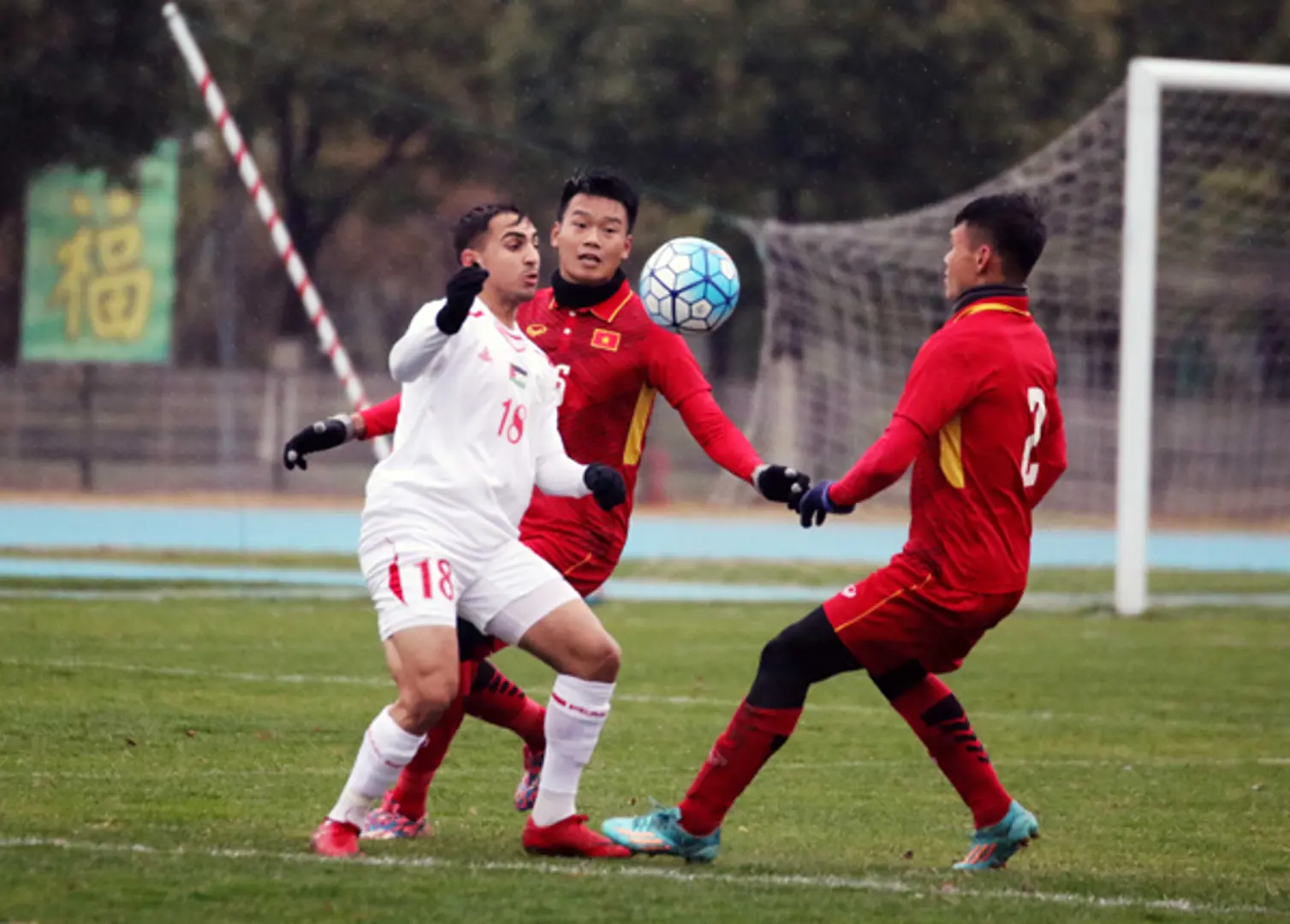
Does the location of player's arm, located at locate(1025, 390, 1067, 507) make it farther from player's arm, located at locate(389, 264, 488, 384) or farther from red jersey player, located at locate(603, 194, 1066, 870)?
player's arm, located at locate(389, 264, 488, 384)

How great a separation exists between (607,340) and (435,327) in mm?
1276

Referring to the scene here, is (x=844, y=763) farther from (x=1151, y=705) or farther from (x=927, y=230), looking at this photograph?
(x=927, y=230)

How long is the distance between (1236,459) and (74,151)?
17.4 m

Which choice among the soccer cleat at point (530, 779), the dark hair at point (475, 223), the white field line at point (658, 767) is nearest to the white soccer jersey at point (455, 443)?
the dark hair at point (475, 223)

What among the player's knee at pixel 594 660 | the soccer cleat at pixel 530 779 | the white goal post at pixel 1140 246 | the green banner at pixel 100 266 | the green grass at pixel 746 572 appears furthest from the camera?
the green banner at pixel 100 266

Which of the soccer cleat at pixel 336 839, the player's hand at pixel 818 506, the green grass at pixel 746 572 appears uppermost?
the player's hand at pixel 818 506

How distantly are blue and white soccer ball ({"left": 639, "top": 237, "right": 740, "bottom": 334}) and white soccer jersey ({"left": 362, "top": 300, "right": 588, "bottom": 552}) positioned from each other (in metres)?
1.11

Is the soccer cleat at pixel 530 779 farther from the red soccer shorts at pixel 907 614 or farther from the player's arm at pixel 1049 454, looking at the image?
the player's arm at pixel 1049 454

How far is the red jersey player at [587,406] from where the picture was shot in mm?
7293

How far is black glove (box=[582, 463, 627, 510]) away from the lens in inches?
262

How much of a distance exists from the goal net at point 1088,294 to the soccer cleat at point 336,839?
43.3ft

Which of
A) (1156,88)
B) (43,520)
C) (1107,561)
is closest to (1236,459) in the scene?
(1107,561)

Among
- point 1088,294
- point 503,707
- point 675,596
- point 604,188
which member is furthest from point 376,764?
point 1088,294

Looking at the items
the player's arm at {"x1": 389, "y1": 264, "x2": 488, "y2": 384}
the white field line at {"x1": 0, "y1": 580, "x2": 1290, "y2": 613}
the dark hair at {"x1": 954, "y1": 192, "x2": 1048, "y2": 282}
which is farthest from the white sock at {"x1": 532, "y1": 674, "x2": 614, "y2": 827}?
the white field line at {"x1": 0, "y1": 580, "x2": 1290, "y2": 613}
